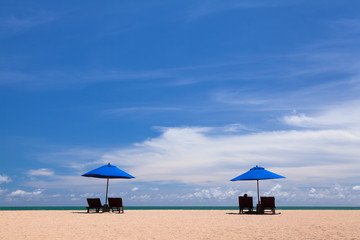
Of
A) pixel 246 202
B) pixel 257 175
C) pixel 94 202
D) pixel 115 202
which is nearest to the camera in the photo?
pixel 257 175

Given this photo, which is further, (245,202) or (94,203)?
(94,203)

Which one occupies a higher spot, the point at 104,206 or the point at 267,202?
the point at 267,202

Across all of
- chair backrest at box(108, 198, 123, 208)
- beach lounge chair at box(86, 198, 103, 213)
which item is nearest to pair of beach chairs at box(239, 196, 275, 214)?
chair backrest at box(108, 198, 123, 208)

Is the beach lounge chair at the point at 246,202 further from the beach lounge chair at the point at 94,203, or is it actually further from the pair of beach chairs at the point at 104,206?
the beach lounge chair at the point at 94,203

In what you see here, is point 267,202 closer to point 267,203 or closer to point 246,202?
point 267,203

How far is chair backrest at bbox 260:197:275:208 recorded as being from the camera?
677 inches

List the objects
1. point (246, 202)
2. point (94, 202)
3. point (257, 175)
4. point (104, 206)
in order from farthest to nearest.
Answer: point (104, 206) → point (94, 202) → point (246, 202) → point (257, 175)

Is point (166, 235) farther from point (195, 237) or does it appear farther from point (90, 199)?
point (90, 199)

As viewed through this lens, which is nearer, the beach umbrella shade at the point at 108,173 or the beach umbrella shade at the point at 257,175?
the beach umbrella shade at the point at 257,175

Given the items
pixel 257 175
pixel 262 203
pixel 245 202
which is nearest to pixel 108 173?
pixel 245 202

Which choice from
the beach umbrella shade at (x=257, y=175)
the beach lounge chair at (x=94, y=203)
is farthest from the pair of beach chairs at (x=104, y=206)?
the beach umbrella shade at (x=257, y=175)

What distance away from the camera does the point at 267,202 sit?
17.3 meters

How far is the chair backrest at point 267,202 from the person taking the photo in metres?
17.2

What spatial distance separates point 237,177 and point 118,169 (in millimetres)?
5695
